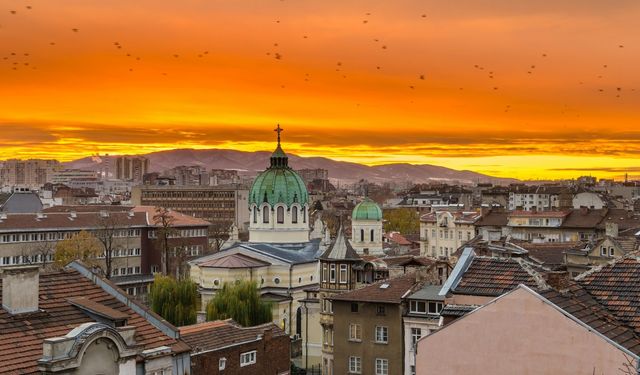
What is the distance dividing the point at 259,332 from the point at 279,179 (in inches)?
1861

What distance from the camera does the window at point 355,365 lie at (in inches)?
2101

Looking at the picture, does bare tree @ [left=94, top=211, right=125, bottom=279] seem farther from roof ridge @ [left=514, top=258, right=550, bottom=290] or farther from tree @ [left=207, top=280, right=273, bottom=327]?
roof ridge @ [left=514, top=258, right=550, bottom=290]

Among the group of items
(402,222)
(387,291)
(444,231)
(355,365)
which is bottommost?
(355,365)

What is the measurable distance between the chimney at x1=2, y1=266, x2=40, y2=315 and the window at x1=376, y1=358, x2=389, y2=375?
29.3 m

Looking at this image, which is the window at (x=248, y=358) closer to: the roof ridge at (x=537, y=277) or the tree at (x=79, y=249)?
the roof ridge at (x=537, y=277)

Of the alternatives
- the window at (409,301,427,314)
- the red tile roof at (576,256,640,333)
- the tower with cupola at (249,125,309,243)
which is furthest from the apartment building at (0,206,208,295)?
the red tile roof at (576,256,640,333)

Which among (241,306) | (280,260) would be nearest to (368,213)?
(280,260)

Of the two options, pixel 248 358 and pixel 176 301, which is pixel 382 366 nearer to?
pixel 248 358

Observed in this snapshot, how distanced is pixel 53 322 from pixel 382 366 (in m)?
29.1

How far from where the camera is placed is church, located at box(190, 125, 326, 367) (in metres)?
79.9

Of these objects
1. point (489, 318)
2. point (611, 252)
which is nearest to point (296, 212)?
point (611, 252)

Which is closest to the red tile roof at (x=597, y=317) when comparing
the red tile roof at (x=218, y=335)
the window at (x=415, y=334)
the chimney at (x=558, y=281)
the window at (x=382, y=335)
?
the chimney at (x=558, y=281)

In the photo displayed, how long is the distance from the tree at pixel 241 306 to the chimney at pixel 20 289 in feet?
136

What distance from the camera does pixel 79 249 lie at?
9888cm
